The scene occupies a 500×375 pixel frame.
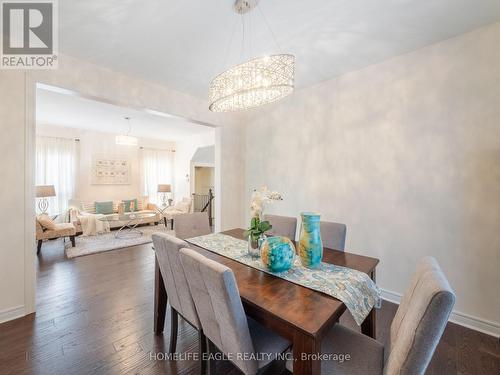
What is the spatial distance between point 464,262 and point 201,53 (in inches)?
125

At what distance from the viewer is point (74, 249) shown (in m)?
3.92

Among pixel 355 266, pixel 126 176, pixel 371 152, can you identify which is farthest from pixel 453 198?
pixel 126 176

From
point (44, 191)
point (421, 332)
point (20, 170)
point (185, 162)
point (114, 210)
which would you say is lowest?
point (114, 210)

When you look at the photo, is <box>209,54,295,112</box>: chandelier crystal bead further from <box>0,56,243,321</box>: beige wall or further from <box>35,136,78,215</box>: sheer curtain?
<box>35,136,78,215</box>: sheer curtain

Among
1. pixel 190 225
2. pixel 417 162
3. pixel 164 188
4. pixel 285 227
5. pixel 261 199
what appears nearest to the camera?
pixel 261 199

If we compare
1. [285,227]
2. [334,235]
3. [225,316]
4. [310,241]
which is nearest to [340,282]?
[310,241]

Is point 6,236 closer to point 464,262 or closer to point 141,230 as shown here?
point 141,230

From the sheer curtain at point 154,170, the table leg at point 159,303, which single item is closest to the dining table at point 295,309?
the table leg at point 159,303

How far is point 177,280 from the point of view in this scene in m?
1.41

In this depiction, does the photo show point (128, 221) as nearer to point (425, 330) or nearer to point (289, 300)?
point (289, 300)

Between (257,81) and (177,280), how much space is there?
1462 mm

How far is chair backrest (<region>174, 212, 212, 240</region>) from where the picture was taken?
2432 millimetres

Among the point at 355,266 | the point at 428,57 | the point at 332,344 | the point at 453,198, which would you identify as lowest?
the point at 332,344

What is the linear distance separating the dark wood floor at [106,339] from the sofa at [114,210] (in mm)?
2568
